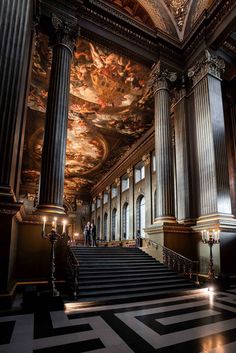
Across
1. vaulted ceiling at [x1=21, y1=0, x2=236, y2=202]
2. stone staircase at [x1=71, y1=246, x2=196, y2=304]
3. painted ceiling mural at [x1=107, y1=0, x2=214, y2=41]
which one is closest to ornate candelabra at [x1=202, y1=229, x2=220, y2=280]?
stone staircase at [x1=71, y1=246, x2=196, y2=304]

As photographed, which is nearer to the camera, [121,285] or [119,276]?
[121,285]

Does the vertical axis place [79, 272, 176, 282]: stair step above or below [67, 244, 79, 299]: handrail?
below

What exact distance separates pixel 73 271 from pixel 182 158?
6828mm

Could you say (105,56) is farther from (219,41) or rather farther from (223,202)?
(223,202)

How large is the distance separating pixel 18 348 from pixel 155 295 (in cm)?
365

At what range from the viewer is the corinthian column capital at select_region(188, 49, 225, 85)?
31.4ft

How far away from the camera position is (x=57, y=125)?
7.40m

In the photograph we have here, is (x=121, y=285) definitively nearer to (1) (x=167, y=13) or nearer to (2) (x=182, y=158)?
(2) (x=182, y=158)

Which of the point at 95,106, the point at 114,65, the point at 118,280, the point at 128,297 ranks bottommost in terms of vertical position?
the point at 128,297

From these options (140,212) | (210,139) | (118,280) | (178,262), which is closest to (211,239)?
(178,262)

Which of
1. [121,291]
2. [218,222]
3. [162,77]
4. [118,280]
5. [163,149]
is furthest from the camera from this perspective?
[162,77]

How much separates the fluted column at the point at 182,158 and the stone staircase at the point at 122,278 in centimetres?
243

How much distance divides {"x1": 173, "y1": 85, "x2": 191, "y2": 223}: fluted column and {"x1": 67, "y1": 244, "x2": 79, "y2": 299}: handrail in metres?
5.05

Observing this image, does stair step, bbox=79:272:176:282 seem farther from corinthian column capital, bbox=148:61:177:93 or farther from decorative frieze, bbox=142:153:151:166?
decorative frieze, bbox=142:153:151:166
